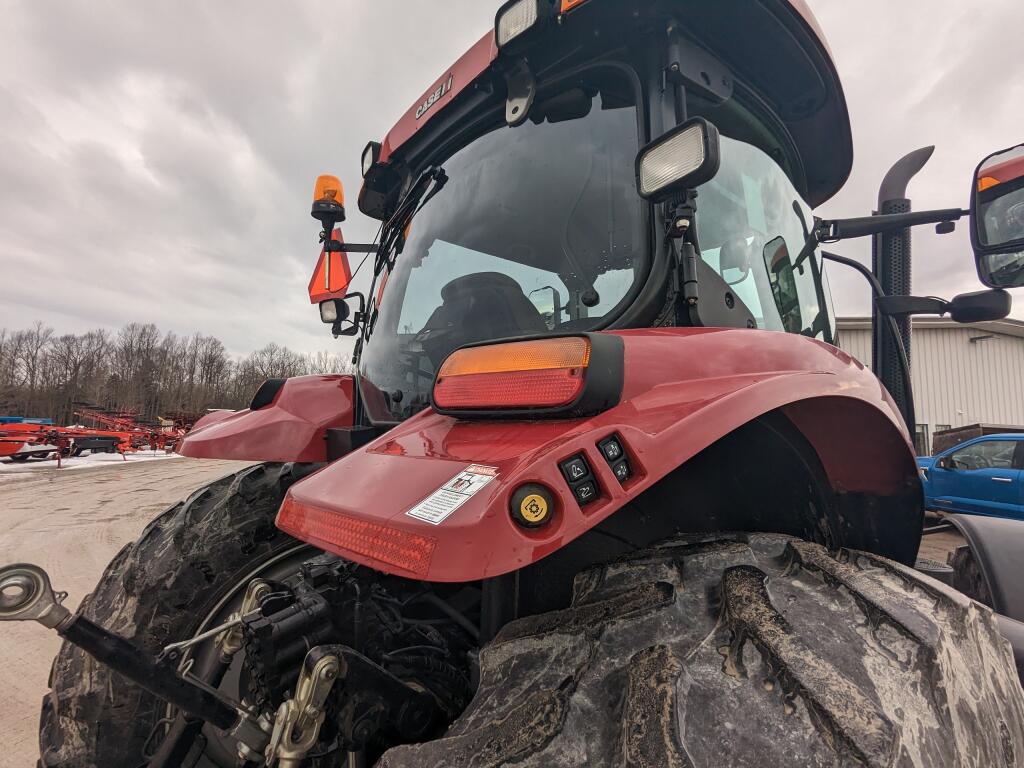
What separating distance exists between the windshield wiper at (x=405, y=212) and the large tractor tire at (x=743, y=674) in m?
1.49

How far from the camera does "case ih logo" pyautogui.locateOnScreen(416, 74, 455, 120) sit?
5.94ft

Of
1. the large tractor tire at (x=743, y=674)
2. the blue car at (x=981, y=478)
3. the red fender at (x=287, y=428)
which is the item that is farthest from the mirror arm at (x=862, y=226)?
the blue car at (x=981, y=478)

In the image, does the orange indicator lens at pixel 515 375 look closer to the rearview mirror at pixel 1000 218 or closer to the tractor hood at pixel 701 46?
the tractor hood at pixel 701 46

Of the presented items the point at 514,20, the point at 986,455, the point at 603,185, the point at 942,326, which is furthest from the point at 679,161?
the point at 942,326

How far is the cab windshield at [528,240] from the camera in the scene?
1.36 metres

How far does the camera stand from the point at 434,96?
1887 mm

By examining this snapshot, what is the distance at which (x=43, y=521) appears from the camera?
265 inches

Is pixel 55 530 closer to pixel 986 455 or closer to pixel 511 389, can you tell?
pixel 511 389

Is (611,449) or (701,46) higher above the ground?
(701,46)

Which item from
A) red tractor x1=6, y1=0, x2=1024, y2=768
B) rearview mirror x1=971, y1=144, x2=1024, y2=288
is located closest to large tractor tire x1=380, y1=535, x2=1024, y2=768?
red tractor x1=6, y1=0, x2=1024, y2=768

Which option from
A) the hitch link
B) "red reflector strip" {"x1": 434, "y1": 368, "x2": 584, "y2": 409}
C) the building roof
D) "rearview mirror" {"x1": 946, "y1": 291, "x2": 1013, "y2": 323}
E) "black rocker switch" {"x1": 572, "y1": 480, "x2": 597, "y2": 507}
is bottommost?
the hitch link

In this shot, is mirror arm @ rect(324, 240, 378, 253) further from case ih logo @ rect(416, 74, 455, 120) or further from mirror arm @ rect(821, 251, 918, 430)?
mirror arm @ rect(821, 251, 918, 430)

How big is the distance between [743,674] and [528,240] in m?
1.17

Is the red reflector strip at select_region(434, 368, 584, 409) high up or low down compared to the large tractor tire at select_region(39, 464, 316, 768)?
up
